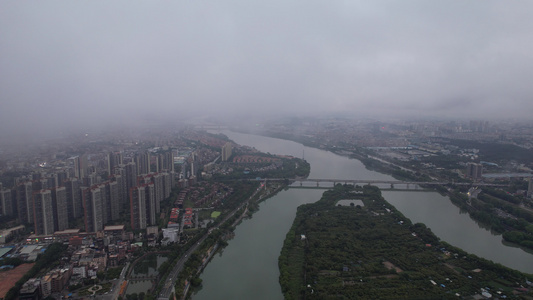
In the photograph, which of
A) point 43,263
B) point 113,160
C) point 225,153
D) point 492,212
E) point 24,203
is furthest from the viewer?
point 225,153

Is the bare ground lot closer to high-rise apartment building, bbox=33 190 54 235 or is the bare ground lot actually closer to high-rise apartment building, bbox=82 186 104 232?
high-rise apartment building, bbox=33 190 54 235

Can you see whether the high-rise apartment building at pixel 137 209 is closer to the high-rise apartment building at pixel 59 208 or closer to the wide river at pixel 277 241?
the high-rise apartment building at pixel 59 208

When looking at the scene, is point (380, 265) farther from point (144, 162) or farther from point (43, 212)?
point (144, 162)

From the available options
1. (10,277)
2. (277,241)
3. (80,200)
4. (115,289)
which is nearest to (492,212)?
(277,241)

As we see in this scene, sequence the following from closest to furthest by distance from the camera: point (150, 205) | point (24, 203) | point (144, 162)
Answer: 1. point (24, 203)
2. point (150, 205)
3. point (144, 162)

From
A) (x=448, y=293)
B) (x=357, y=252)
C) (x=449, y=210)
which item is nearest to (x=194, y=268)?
(x=357, y=252)

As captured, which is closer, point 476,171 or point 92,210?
point 92,210
